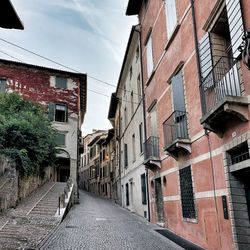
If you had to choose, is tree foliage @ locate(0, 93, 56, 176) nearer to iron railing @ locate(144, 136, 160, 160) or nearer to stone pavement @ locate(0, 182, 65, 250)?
stone pavement @ locate(0, 182, 65, 250)

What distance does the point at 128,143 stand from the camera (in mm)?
22469

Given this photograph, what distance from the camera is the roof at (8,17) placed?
645cm

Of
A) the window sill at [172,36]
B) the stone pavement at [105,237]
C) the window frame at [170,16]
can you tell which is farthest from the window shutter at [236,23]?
the stone pavement at [105,237]

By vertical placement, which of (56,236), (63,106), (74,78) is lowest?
(56,236)

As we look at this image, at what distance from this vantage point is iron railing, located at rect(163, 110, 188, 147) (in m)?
10.5

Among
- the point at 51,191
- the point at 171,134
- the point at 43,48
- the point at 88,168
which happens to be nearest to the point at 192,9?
the point at 171,134

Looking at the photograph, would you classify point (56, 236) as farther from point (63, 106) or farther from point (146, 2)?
point (63, 106)

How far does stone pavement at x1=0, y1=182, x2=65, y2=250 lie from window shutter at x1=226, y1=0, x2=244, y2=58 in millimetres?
7483

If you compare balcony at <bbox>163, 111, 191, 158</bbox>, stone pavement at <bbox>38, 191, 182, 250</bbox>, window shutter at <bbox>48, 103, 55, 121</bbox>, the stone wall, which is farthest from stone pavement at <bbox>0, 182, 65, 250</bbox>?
window shutter at <bbox>48, 103, 55, 121</bbox>

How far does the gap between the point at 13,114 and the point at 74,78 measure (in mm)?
10497

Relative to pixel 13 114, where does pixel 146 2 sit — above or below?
above

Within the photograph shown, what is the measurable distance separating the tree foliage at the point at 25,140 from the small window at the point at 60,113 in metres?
6.92

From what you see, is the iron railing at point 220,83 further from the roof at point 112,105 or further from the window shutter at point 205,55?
the roof at point 112,105

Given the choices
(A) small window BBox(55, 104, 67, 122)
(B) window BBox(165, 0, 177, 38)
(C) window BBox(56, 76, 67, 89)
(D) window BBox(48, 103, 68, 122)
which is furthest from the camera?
(C) window BBox(56, 76, 67, 89)
